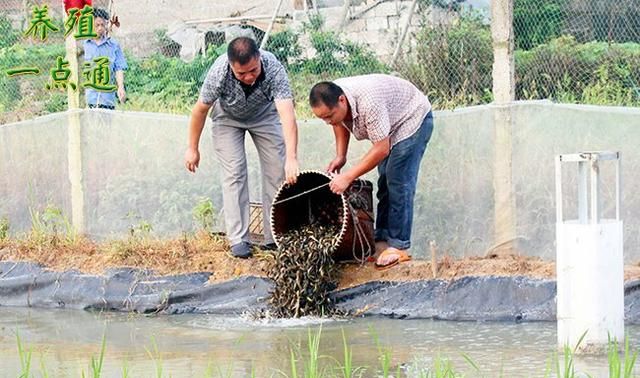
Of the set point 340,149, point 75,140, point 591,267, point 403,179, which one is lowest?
point 591,267

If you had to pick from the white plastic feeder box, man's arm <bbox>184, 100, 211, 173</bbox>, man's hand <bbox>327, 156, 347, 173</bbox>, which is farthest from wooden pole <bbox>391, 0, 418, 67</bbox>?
the white plastic feeder box

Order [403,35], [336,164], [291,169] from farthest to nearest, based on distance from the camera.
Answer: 1. [403,35]
2. [336,164]
3. [291,169]

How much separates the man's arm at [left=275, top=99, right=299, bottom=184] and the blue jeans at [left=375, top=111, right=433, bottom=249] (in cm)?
56

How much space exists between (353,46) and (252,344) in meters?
3.38

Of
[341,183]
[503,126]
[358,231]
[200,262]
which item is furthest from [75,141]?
[503,126]

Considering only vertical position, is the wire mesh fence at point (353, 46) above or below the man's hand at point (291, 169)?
above

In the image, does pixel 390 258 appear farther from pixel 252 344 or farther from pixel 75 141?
pixel 75 141

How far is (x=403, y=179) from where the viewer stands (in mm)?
8227

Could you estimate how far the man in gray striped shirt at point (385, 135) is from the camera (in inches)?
309

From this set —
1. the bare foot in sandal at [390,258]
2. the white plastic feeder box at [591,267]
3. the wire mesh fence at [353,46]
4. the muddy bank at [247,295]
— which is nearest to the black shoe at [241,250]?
the muddy bank at [247,295]

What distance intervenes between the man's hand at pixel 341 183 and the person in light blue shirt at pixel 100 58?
9.32 feet

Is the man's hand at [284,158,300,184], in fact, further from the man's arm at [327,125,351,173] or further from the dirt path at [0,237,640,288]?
the dirt path at [0,237,640,288]

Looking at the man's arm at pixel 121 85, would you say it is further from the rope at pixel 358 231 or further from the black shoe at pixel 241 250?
the rope at pixel 358 231

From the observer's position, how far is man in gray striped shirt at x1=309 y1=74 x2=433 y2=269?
25.7 feet
